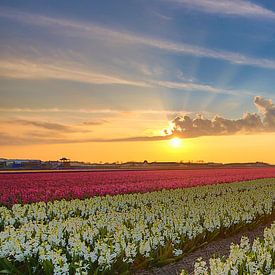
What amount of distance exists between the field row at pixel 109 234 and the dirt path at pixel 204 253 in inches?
7.3

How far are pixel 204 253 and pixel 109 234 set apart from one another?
3.24 metres

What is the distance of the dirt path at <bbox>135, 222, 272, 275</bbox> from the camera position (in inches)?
397

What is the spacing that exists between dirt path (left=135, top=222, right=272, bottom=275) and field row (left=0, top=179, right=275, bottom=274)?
186 mm

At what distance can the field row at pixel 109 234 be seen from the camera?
27.1 feet

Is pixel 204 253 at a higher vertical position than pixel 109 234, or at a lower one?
lower

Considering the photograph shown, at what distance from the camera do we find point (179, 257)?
35.2ft

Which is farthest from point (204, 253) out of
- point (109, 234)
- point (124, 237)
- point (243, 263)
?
point (243, 263)

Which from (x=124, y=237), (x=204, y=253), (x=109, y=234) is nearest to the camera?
(x=124, y=237)

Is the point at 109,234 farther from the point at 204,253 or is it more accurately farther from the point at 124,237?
the point at 204,253

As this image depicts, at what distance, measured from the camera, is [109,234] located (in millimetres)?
9906

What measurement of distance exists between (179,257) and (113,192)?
12996 millimetres

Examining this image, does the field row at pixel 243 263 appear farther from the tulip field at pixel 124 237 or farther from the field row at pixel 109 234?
the field row at pixel 109 234

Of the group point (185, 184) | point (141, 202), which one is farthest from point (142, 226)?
point (185, 184)

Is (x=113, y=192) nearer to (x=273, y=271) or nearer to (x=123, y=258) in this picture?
(x=123, y=258)
